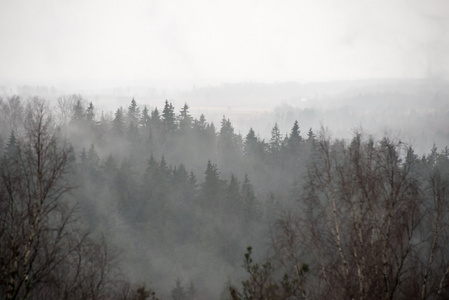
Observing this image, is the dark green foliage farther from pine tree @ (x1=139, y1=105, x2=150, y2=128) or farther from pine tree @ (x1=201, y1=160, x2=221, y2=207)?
pine tree @ (x1=139, y1=105, x2=150, y2=128)

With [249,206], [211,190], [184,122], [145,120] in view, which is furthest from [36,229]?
[145,120]

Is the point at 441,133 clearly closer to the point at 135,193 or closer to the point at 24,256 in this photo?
the point at 135,193

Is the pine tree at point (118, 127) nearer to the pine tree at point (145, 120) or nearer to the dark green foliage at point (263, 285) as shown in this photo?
the pine tree at point (145, 120)

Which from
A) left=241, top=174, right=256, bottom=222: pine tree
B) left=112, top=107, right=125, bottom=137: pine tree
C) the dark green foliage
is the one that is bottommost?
left=241, top=174, right=256, bottom=222: pine tree

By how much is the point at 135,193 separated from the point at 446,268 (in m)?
41.7

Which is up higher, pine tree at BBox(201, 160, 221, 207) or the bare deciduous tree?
the bare deciduous tree

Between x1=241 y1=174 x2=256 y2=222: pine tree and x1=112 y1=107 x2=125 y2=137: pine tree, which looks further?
x1=112 y1=107 x2=125 y2=137: pine tree

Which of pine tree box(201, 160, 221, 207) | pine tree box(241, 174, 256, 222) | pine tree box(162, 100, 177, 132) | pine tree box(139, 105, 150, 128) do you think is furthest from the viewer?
pine tree box(139, 105, 150, 128)

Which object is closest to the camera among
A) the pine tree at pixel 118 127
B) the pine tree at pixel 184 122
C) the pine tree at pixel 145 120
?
the pine tree at pixel 118 127

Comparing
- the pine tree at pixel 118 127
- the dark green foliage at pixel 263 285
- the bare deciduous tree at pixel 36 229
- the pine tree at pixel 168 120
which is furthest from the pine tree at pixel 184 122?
the dark green foliage at pixel 263 285

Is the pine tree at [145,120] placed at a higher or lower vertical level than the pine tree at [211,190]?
higher

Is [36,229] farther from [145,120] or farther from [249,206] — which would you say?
[145,120]

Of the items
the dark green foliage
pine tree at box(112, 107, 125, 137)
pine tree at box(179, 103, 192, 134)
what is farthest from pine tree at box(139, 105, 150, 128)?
the dark green foliage

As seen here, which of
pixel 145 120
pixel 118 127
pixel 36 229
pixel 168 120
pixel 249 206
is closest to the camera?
pixel 36 229
